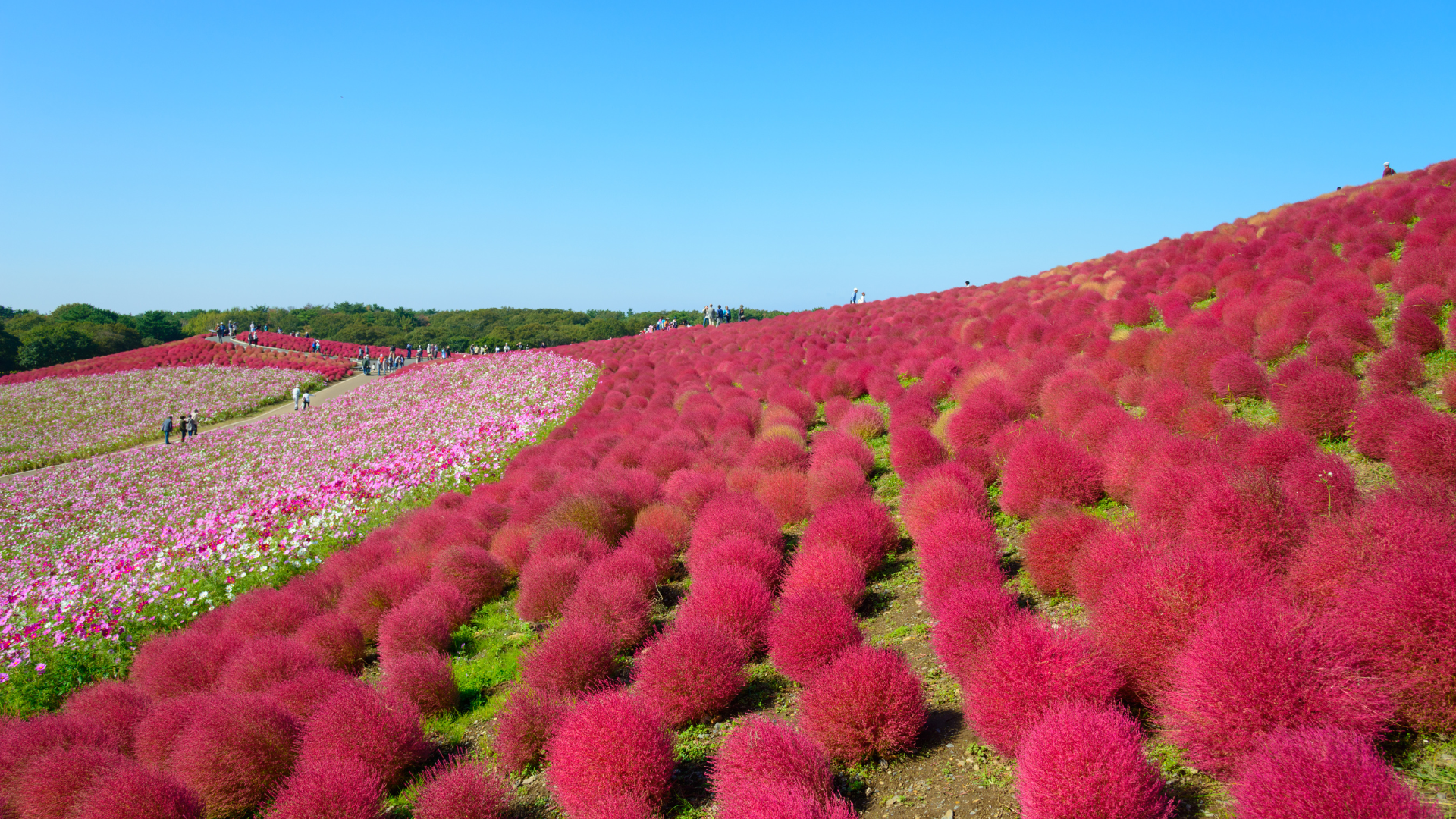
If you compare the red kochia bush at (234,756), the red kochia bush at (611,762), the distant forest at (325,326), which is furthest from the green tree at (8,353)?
the red kochia bush at (611,762)

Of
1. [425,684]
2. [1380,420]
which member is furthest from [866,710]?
[1380,420]

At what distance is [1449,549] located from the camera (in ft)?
11.1

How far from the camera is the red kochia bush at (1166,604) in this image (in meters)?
3.64

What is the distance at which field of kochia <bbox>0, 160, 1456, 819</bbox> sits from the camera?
3.08m

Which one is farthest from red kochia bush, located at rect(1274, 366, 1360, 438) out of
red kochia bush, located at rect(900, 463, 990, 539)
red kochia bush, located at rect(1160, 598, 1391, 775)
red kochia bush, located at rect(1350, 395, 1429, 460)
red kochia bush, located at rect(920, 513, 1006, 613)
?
red kochia bush, located at rect(1160, 598, 1391, 775)

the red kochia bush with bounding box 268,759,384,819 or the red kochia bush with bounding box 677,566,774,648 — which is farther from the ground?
the red kochia bush with bounding box 677,566,774,648

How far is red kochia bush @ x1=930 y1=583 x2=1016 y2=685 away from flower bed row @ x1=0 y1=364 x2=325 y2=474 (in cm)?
3413

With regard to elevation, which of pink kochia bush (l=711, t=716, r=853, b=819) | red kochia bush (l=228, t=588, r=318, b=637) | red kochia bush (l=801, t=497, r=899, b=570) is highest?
red kochia bush (l=801, t=497, r=899, b=570)

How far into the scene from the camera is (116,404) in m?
36.4

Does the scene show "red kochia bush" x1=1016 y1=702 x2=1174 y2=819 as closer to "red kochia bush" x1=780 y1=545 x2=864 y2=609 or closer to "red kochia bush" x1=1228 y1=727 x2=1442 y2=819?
"red kochia bush" x1=1228 y1=727 x2=1442 y2=819

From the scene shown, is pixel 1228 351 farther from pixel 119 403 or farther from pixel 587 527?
pixel 119 403

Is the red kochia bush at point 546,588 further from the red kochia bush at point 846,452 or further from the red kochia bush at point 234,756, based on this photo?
the red kochia bush at point 846,452

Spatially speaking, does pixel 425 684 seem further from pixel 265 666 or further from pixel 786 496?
pixel 786 496

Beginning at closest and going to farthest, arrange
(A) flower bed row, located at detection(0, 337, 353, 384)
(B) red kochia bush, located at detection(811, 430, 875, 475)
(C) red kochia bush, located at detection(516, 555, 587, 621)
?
(C) red kochia bush, located at detection(516, 555, 587, 621), (B) red kochia bush, located at detection(811, 430, 875, 475), (A) flower bed row, located at detection(0, 337, 353, 384)
